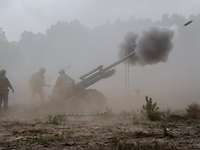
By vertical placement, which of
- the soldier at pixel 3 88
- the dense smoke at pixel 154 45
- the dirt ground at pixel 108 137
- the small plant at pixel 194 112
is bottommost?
the dirt ground at pixel 108 137

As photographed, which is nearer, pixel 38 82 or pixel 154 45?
pixel 154 45

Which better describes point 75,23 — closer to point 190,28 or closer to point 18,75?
point 18,75

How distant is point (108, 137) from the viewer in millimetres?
8680

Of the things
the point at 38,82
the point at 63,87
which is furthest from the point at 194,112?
the point at 38,82

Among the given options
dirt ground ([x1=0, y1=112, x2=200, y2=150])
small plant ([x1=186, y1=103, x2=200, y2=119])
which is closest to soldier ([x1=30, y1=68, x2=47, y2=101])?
small plant ([x1=186, y1=103, x2=200, y2=119])

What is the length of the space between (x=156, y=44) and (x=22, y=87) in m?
14.1

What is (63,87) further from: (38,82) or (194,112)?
(194,112)

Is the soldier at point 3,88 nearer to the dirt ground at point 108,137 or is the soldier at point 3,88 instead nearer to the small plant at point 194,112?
the dirt ground at point 108,137

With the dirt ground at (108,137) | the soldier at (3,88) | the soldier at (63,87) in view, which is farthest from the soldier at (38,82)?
the dirt ground at (108,137)

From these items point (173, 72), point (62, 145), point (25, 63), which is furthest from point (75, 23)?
point (62, 145)

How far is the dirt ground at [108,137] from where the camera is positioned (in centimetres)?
756

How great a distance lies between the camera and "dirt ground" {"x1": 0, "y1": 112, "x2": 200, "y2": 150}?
756 centimetres

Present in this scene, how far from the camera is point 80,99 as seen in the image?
19688 mm

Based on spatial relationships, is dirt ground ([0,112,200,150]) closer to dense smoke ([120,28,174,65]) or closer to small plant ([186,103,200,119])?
small plant ([186,103,200,119])
